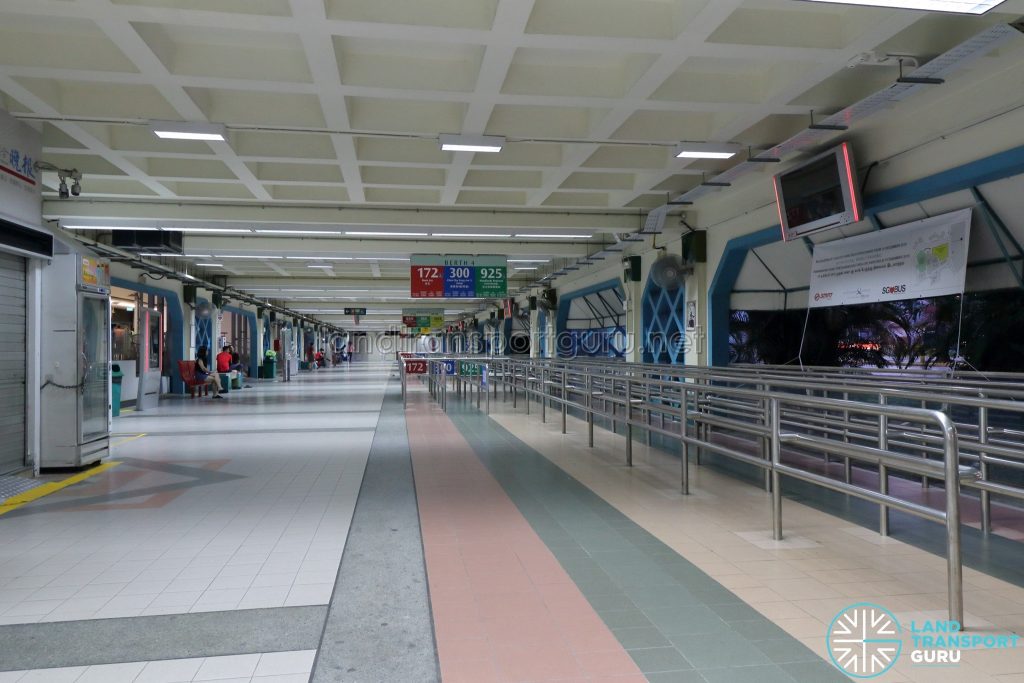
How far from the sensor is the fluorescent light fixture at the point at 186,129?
6293 mm

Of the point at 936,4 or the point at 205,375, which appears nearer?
the point at 936,4

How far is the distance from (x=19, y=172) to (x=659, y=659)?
21.9 ft

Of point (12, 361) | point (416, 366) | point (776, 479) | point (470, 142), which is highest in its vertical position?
point (470, 142)

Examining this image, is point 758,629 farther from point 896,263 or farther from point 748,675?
point 896,263

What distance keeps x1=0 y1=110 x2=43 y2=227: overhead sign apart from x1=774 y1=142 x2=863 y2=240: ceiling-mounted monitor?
7449mm

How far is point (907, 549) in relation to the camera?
3.81 metres

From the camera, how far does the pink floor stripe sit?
2467mm

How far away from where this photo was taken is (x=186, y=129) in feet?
20.9

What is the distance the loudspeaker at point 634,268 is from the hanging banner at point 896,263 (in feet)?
16.5

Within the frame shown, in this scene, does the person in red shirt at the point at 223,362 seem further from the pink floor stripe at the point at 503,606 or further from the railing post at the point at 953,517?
the railing post at the point at 953,517

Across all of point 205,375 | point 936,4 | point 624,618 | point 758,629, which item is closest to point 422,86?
point 936,4

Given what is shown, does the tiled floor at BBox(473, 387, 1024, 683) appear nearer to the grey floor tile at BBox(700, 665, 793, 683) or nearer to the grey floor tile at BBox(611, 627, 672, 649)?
the grey floor tile at BBox(611, 627, 672, 649)

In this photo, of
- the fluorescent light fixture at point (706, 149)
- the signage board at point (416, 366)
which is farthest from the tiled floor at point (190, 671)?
the signage board at point (416, 366)

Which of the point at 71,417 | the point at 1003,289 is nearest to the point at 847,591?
the point at 1003,289
